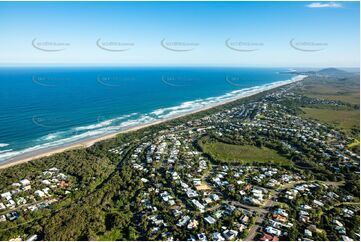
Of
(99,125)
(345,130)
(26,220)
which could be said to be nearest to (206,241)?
(26,220)

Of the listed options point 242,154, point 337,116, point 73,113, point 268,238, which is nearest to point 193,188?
point 268,238

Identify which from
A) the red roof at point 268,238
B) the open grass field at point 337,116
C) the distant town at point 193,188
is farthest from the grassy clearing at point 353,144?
the red roof at point 268,238

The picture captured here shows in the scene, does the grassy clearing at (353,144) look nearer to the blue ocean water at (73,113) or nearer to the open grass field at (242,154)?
the open grass field at (242,154)

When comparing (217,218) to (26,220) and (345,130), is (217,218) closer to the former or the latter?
(26,220)

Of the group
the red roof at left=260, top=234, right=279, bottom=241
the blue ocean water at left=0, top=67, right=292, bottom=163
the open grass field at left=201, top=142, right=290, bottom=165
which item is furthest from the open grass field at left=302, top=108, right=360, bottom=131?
the red roof at left=260, top=234, right=279, bottom=241

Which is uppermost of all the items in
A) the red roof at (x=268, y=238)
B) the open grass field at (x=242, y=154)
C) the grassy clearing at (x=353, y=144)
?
the red roof at (x=268, y=238)

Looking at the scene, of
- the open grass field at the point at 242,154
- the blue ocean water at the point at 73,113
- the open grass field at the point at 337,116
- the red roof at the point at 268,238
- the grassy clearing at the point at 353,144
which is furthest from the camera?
the open grass field at the point at 337,116
